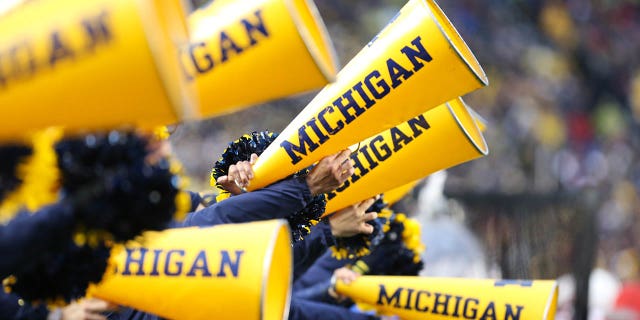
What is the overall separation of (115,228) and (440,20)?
1.35 meters

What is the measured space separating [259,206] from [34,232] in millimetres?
1012

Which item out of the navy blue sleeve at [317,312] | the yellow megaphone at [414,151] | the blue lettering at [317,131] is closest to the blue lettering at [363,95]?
the blue lettering at [317,131]

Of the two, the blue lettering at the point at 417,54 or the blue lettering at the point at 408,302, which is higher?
the blue lettering at the point at 417,54

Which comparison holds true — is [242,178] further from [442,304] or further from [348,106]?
[442,304]

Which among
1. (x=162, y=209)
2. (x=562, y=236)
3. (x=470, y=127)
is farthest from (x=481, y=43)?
(x=162, y=209)

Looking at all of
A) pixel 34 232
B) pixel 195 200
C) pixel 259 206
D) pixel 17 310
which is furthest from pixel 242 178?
pixel 34 232

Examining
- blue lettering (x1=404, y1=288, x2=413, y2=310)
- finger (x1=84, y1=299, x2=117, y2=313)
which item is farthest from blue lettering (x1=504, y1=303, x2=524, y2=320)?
finger (x1=84, y1=299, x2=117, y2=313)

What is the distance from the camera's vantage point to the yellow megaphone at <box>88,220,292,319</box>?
2191 millimetres

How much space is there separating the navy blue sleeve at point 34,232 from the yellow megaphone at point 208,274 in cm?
36

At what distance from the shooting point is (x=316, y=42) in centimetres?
202

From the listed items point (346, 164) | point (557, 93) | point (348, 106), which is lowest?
point (346, 164)

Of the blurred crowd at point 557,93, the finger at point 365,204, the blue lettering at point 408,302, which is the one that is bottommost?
the blue lettering at point 408,302

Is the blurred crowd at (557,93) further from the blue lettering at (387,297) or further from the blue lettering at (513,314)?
the blue lettering at (513,314)

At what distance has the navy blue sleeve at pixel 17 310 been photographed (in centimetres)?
219
